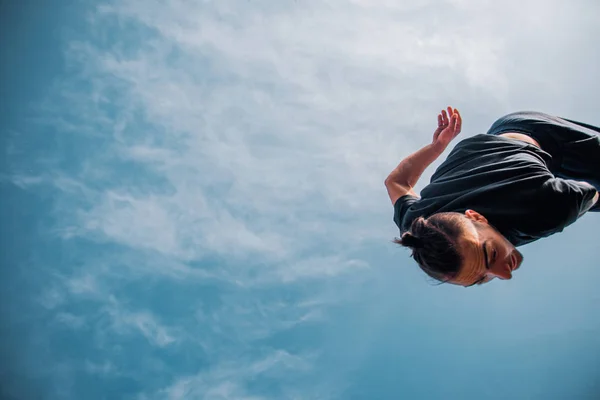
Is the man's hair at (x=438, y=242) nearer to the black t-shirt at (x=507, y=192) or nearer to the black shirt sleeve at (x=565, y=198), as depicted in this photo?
the black t-shirt at (x=507, y=192)

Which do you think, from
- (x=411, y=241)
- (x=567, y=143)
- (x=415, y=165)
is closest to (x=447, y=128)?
(x=415, y=165)

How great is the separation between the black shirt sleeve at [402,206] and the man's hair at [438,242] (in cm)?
26

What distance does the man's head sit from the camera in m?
1.49

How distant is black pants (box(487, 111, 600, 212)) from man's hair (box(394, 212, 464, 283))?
0.81 meters

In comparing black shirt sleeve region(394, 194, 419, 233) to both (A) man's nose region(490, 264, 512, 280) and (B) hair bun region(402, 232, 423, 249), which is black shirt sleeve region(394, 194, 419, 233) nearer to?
(B) hair bun region(402, 232, 423, 249)

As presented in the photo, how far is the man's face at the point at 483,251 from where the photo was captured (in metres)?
1.48

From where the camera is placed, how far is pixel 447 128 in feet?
7.13

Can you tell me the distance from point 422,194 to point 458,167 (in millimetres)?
218

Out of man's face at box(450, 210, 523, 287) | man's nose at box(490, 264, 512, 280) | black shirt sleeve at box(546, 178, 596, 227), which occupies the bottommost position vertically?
man's nose at box(490, 264, 512, 280)

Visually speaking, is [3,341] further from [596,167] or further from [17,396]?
[596,167]

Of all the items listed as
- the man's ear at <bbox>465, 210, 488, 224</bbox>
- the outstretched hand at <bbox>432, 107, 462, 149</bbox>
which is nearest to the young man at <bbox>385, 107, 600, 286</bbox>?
the man's ear at <bbox>465, 210, 488, 224</bbox>

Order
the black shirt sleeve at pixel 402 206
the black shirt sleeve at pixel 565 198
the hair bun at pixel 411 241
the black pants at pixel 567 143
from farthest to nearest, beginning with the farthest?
the black shirt sleeve at pixel 402 206, the black pants at pixel 567 143, the hair bun at pixel 411 241, the black shirt sleeve at pixel 565 198

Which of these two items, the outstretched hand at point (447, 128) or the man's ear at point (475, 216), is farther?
the outstretched hand at point (447, 128)

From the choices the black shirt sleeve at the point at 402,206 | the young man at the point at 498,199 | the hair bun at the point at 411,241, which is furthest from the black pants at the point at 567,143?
the hair bun at the point at 411,241
